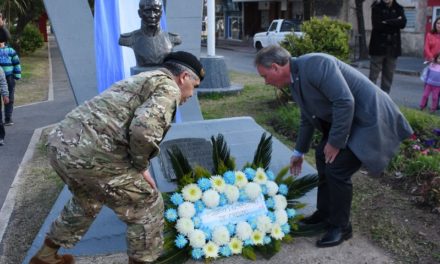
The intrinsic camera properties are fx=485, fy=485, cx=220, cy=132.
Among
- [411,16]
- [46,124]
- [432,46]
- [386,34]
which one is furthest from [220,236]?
[411,16]

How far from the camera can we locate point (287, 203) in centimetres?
357

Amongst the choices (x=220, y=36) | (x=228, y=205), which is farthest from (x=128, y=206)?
(x=220, y=36)

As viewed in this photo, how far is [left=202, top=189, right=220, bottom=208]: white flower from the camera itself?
327 cm

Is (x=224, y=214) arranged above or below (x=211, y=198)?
below

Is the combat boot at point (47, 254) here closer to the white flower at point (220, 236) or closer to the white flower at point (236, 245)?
the white flower at point (220, 236)

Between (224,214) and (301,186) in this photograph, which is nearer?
(224,214)

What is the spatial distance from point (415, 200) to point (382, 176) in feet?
2.29

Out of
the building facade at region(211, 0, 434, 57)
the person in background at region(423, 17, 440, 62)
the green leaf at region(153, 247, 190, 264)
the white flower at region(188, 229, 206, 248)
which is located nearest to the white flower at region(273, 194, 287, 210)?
the white flower at region(188, 229, 206, 248)

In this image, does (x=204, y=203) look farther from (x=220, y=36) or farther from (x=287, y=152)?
(x=220, y=36)

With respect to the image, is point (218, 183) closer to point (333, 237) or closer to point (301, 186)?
point (301, 186)

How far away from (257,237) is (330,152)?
0.76 metres

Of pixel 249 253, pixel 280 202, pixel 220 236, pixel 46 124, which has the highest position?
pixel 280 202

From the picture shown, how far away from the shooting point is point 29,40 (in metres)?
22.0

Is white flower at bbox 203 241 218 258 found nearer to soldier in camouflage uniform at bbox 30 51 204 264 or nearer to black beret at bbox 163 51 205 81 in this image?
soldier in camouflage uniform at bbox 30 51 204 264
